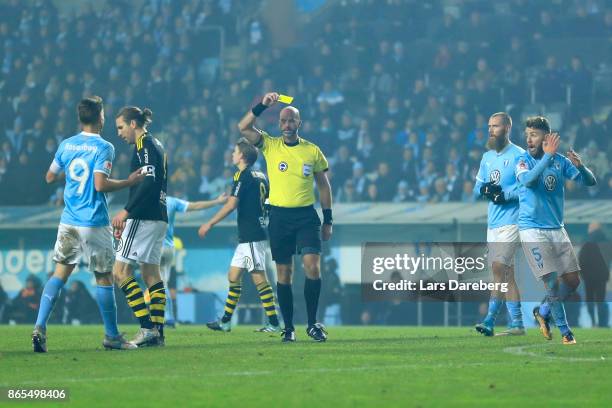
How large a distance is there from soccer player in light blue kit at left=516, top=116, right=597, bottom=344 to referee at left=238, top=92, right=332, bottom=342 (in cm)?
193

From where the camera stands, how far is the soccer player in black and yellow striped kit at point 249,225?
1463 centimetres

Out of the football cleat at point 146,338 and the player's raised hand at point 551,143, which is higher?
the player's raised hand at point 551,143

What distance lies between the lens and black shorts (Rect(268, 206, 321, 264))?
12102 mm

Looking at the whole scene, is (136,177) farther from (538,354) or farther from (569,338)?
(569,338)

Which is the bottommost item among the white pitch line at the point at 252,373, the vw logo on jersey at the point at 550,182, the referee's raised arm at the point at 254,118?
the white pitch line at the point at 252,373

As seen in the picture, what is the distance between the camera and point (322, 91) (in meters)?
25.7

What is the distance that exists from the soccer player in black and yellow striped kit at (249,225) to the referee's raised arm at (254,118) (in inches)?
95.4

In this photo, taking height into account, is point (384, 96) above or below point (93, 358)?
above

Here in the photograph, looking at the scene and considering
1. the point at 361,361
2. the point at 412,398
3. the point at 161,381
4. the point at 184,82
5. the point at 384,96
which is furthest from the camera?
the point at 184,82

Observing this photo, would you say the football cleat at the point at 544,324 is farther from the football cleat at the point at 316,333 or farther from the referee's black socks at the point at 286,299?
the referee's black socks at the point at 286,299

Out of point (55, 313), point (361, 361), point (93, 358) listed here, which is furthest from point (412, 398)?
point (55, 313)

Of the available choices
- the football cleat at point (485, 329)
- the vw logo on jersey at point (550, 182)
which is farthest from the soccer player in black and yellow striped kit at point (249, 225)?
the vw logo on jersey at point (550, 182)

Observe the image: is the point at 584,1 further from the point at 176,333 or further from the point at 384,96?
the point at 176,333

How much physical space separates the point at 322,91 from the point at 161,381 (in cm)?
1788
